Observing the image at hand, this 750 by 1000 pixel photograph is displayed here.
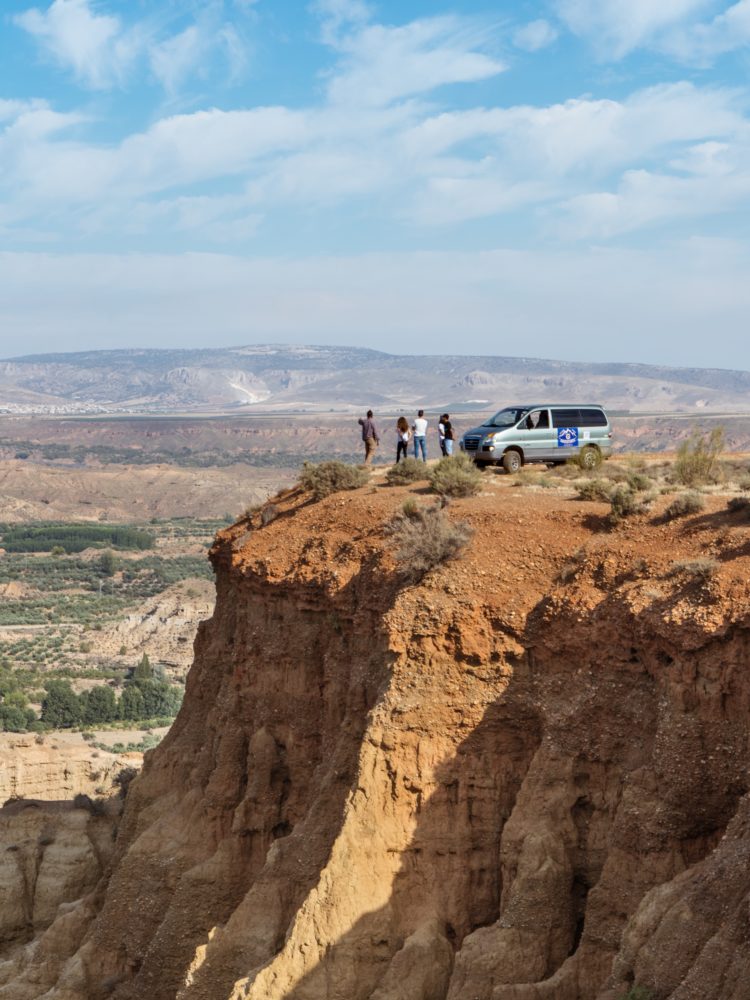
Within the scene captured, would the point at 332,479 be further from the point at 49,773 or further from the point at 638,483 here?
the point at 49,773

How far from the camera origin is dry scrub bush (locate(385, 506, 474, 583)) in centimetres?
2131

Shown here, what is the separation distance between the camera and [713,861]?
49.5 ft

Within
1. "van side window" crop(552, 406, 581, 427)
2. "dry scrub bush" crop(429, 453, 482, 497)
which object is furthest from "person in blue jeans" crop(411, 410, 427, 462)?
"dry scrub bush" crop(429, 453, 482, 497)

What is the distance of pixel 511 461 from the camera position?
31219 millimetres

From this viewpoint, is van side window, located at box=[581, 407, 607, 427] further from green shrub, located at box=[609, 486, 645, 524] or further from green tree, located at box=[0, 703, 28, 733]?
green tree, located at box=[0, 703, 28, 733]

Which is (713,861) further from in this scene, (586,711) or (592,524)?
(592,524)

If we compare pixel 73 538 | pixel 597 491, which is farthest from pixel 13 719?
pixel 73 538

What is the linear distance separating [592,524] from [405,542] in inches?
122

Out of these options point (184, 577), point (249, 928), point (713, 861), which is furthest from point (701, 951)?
point (184, 577)

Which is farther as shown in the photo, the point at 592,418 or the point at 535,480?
the point at 592,418

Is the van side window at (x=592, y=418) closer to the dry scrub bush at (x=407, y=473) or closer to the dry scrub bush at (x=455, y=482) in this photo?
the dry scrub bush at (x=407, y=473)

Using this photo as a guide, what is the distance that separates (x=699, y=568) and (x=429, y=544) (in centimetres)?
485

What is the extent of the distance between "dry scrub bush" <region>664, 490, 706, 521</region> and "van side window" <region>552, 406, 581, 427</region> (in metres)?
10.9

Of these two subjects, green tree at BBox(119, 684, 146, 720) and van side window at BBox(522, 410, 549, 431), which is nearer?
van side window at BBox(522, 410, 549, 431)
